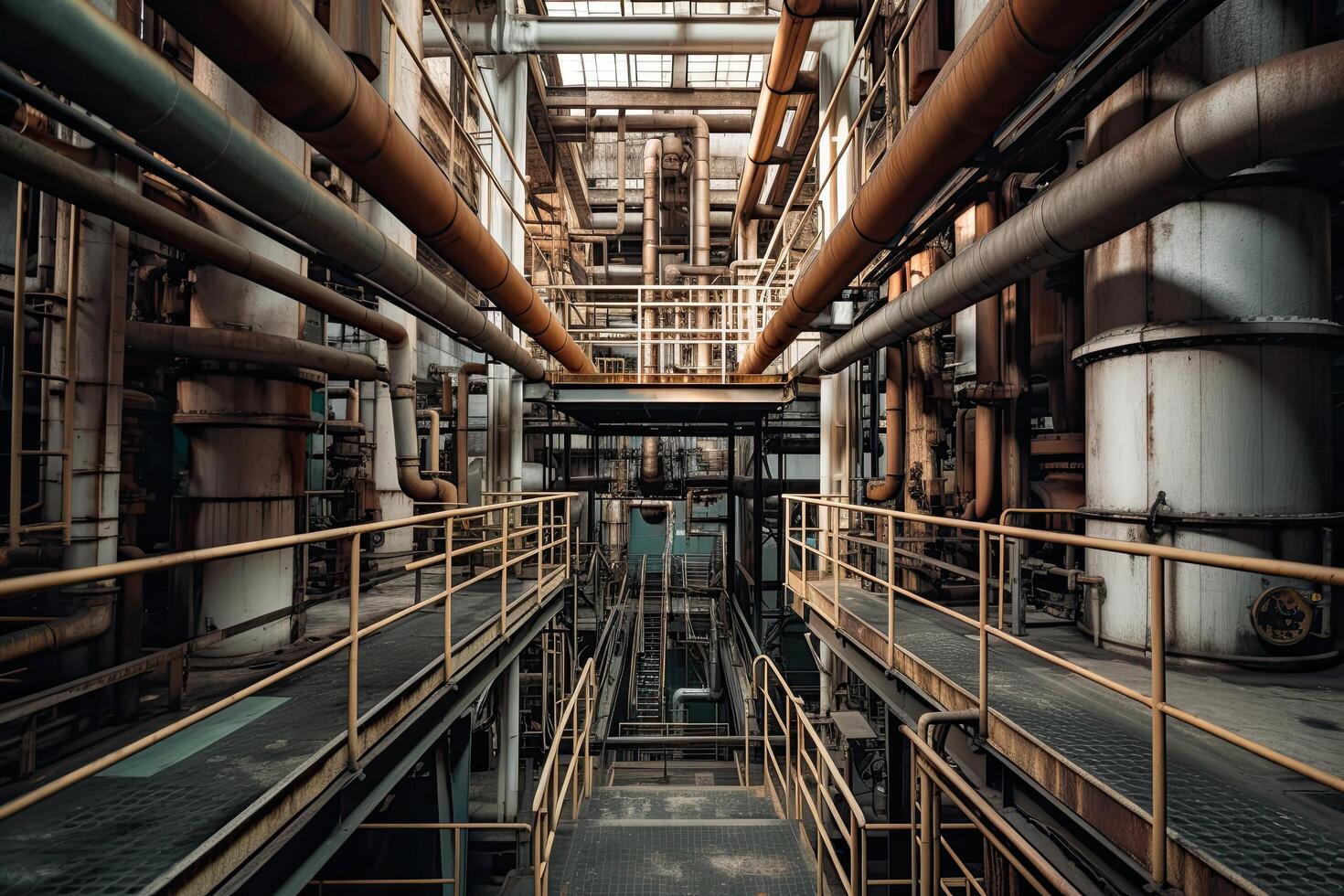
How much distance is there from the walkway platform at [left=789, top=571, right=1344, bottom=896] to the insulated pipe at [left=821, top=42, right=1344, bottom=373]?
88.4 inches

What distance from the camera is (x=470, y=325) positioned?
17.6ft

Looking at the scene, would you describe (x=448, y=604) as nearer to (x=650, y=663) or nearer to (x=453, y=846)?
A: (x=453, y=846)

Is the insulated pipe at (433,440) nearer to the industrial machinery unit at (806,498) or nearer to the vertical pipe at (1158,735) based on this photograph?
the industrial machinery unit at (806,498)

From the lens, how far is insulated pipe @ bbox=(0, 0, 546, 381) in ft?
5.46

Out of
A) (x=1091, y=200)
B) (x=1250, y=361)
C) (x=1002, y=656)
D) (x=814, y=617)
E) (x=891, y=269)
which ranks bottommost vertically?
(x=814, y=617)

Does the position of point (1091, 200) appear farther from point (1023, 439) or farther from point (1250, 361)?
point (1023, 439)

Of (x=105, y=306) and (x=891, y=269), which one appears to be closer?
(x=105, y=306)

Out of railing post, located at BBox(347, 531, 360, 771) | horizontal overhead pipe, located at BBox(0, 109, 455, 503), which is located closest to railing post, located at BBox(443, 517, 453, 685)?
railing post, located at BBox(347, 531, 360, 771)

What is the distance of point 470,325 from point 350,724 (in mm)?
3587

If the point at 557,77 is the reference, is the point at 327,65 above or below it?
below

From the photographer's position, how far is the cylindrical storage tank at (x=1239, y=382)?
339 cm

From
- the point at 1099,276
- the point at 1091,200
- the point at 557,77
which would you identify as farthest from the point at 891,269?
the point at 557,77

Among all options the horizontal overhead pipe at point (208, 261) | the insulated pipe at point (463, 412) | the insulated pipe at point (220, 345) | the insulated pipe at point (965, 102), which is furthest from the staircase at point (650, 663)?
the insulated pipe at point (965, 102)

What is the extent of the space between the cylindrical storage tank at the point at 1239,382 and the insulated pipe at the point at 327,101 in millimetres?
4369
